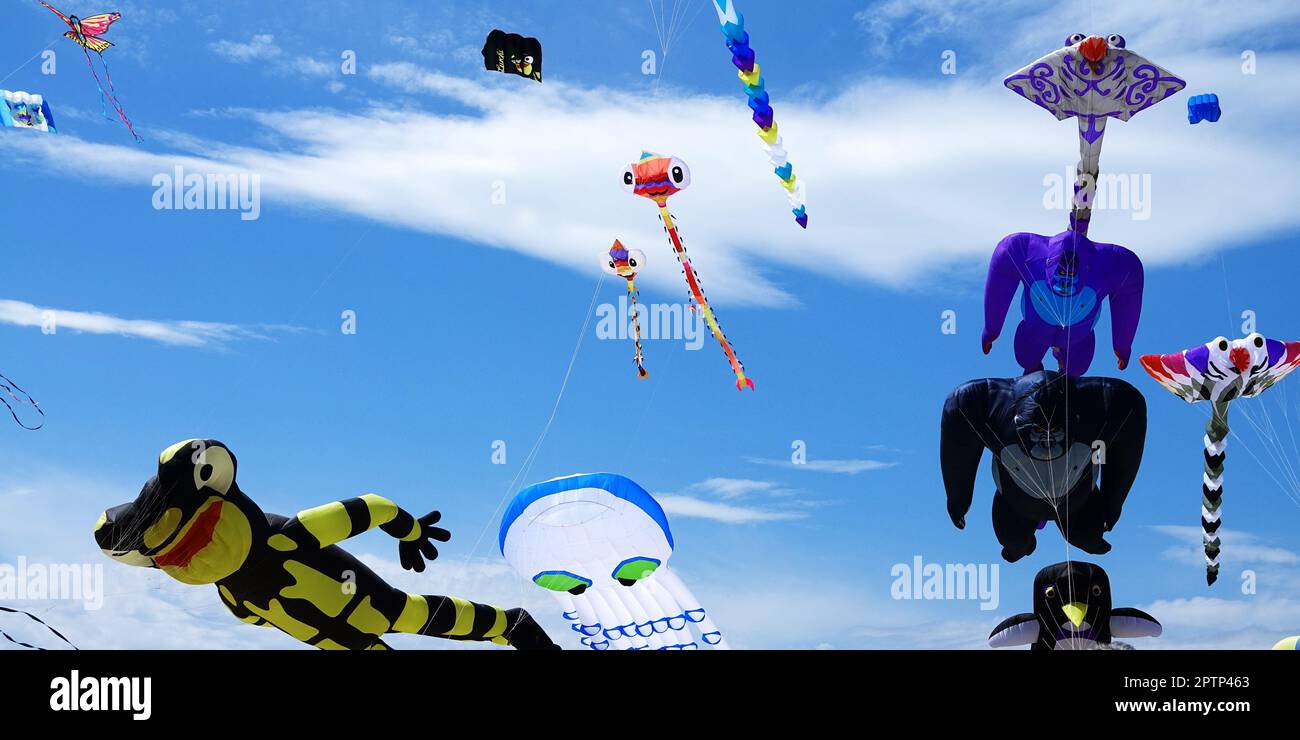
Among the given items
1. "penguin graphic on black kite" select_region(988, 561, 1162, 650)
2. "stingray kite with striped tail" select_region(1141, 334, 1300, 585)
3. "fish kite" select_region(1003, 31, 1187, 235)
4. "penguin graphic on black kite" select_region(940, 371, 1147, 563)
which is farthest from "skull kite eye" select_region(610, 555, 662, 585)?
"fish kite" select_region(1003, 31, 1187, 235)

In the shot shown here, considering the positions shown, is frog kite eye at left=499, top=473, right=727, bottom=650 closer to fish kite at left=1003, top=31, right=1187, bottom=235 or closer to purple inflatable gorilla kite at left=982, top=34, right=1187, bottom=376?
purple inflatable gorilla kite at left=982, top=34, right=1187, bottom=376

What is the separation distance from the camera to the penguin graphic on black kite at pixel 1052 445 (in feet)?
34.4

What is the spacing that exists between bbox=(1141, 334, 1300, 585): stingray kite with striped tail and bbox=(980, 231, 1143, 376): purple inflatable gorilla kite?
51 cm

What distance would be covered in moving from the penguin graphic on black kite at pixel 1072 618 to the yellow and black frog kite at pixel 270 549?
487 centimetres

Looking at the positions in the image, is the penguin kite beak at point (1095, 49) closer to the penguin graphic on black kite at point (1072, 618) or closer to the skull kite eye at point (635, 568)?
the penguin graphic on black kite at point (1072, 618)

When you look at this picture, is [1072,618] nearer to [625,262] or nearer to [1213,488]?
[1213,488]

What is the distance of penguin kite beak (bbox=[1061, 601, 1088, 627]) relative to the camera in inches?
408

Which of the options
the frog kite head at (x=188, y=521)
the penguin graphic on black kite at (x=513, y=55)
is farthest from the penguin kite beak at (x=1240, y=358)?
the frog kite head at (x=188, y=521)
